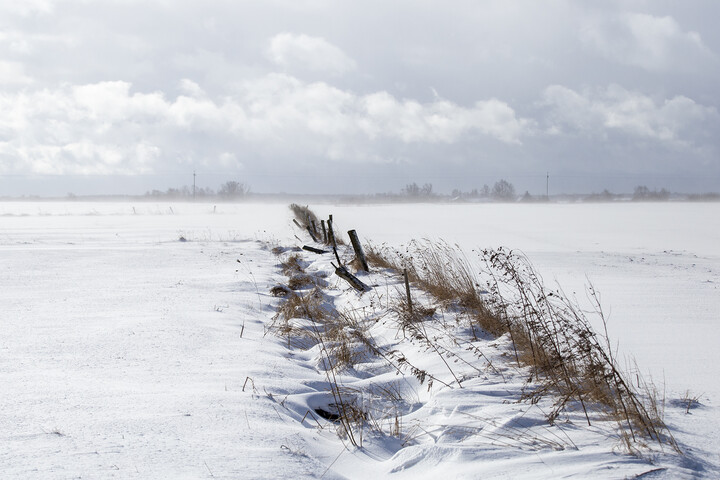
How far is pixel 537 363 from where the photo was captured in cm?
470

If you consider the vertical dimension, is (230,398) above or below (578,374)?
below

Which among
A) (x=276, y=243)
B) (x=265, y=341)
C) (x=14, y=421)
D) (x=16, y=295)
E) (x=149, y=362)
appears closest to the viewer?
(x=14, y=421)

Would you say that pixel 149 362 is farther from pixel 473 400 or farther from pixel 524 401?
pixel 524 401

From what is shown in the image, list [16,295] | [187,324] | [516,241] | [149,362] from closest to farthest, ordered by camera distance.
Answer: [149,362]
[187,324]
[16,295]
[516,241]

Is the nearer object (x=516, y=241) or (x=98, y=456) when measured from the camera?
(x=98, y=456)

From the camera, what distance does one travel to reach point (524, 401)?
4.01 m

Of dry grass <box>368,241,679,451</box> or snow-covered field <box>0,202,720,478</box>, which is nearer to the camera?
snow-covered field <box>0,202,720,478</box>

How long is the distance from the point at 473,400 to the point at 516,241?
68.3 ft

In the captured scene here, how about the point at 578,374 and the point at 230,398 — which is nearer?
the point at 230,398

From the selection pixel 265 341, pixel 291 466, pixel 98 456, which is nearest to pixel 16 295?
pixel 265 341

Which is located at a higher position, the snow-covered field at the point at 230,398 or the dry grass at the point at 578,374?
the dry grass at the point at 578,374

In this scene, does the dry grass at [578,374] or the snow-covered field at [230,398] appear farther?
the dry grass at [578,374]

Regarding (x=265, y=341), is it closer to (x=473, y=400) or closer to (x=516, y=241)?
(x=473, y=400)

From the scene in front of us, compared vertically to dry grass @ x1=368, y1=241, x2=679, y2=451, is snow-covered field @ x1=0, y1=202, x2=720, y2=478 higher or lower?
lower
